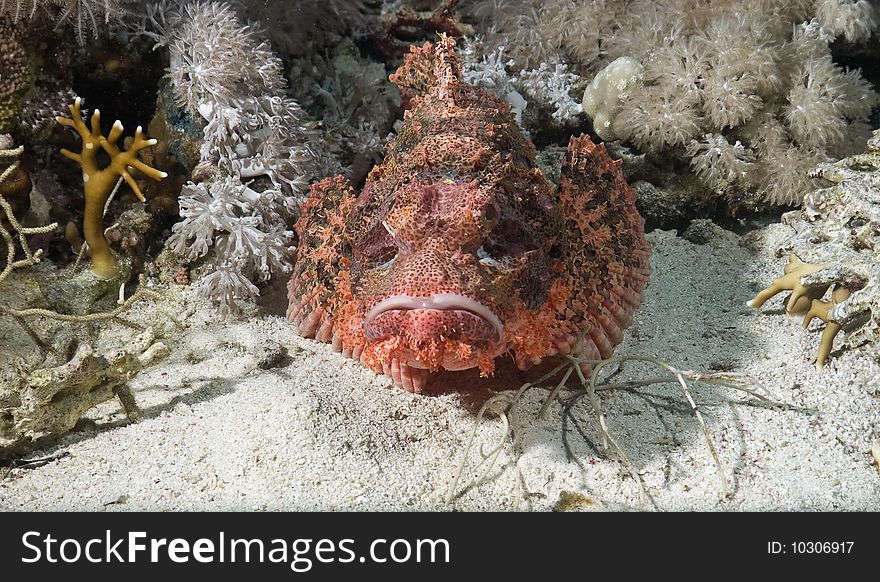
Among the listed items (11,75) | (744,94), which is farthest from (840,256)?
(11,75)

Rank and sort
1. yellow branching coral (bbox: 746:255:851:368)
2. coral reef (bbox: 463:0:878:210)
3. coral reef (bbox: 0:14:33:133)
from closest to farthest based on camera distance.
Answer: yellow branching coral (bbox: 746:255:851:368)
coral reef (bbox: 0:14:33:133)
coral reef (bbox: 463:0:878:210)

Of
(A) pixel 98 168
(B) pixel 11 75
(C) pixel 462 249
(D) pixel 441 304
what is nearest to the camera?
(D) pixel 441 304

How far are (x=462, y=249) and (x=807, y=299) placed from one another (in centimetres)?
228

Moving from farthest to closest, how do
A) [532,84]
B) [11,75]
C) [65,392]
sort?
[532,84] < [11,75] < [65,392]

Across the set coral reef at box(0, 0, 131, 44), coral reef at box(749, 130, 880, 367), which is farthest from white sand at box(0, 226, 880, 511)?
coral reef at box(0, 0, 131, 44)

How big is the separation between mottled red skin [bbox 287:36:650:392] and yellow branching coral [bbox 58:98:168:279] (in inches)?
38.1

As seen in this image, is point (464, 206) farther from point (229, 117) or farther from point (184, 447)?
point (229, 117)

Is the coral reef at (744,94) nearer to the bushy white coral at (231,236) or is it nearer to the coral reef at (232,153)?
the coral reef at (232,153)

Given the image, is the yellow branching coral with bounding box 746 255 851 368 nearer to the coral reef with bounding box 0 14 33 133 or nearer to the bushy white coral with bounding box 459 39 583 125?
the bushy white coral with bounding box 459 39 583 125

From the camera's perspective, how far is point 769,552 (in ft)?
7.66

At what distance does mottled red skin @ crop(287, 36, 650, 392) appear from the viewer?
2.47m

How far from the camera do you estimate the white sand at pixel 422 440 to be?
2555mm

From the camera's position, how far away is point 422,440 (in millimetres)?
2926

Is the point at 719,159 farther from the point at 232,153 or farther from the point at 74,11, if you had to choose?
the point at 74,11
